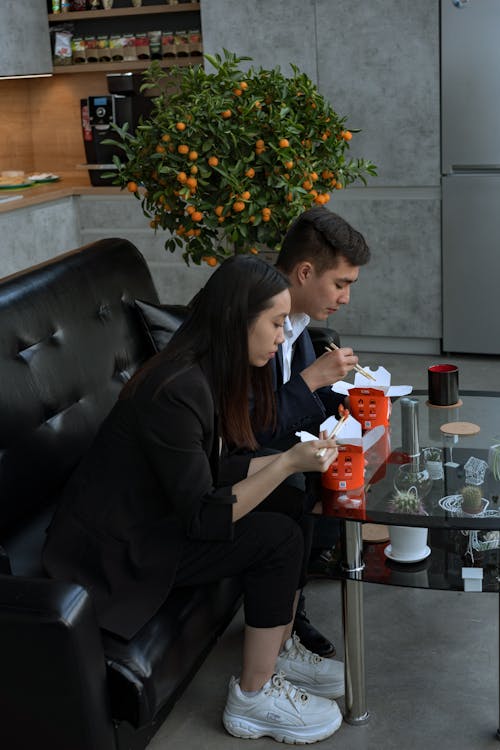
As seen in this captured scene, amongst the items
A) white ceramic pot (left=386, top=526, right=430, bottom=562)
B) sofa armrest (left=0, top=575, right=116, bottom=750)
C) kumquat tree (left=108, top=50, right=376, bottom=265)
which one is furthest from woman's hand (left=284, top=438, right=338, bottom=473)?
kumquat tree (left=108, top=50, right=376, bottom=265)

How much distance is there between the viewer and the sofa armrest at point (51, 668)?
185cm

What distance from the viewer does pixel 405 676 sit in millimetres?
2541

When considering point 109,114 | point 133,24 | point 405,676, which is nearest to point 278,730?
point 405,676

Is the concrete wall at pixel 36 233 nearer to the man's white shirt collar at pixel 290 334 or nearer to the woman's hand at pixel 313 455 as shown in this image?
the man's white shirt collar at pixel 290 334

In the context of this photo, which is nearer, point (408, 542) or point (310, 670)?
point (408, 542)

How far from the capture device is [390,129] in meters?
4.86

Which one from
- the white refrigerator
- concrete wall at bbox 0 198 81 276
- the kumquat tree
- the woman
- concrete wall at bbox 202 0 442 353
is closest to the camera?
the woman

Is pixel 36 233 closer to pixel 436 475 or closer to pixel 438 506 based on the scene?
pixel 436 475

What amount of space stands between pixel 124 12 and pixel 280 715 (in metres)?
4.15

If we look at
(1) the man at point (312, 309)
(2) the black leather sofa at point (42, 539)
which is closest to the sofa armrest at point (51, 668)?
(2) the black leather sofa at point (42, 539)

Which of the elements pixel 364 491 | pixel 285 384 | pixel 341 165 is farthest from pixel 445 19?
pixel 364 491

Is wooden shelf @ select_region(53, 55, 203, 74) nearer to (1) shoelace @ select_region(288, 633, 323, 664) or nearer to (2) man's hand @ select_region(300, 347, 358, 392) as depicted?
(2) man's hand @ select_region(300, 347, 358, 392)

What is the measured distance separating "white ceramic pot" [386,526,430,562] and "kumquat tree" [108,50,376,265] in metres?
1.19

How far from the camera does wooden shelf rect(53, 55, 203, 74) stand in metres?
5.48
